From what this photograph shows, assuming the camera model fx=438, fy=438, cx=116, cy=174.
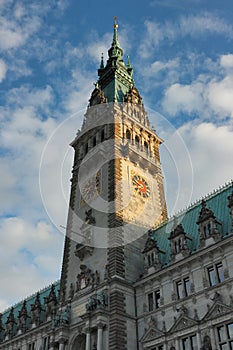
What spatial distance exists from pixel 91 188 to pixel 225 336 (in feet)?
84.7

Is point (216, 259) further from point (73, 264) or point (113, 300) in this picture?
point (73, 264)

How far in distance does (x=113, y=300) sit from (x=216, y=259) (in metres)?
10.3

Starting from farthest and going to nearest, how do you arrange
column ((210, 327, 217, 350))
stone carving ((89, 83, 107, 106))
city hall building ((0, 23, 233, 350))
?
1. stone carving ((89, 83, 107, 106))
2. city hall building ((0, 23, 233, 350))
3. column ((210, 327, 217, 350))

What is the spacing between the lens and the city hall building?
3581 cm

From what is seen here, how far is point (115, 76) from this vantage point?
7031 cm

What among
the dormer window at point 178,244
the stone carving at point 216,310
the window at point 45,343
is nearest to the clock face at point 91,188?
the dormer window at point 178,244

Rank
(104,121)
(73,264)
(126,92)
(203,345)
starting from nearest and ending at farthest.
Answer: (203,345) → (73,264) → (104,121) → (126,92)

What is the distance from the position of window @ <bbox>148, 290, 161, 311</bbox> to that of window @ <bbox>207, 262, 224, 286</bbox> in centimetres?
590

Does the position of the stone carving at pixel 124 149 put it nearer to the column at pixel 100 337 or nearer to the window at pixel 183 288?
the window at pixel 183 288

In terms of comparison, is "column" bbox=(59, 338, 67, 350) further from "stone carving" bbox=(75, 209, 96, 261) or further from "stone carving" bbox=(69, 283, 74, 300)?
"stone carving" bbox=(75, 209, 96, 261)

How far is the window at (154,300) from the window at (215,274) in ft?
19.4

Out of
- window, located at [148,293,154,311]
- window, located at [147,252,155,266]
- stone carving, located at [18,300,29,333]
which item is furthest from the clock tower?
stone carving, located at [18,300,29,333]

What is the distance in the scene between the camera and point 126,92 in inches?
2628

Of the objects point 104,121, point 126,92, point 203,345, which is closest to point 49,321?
point 203,345
